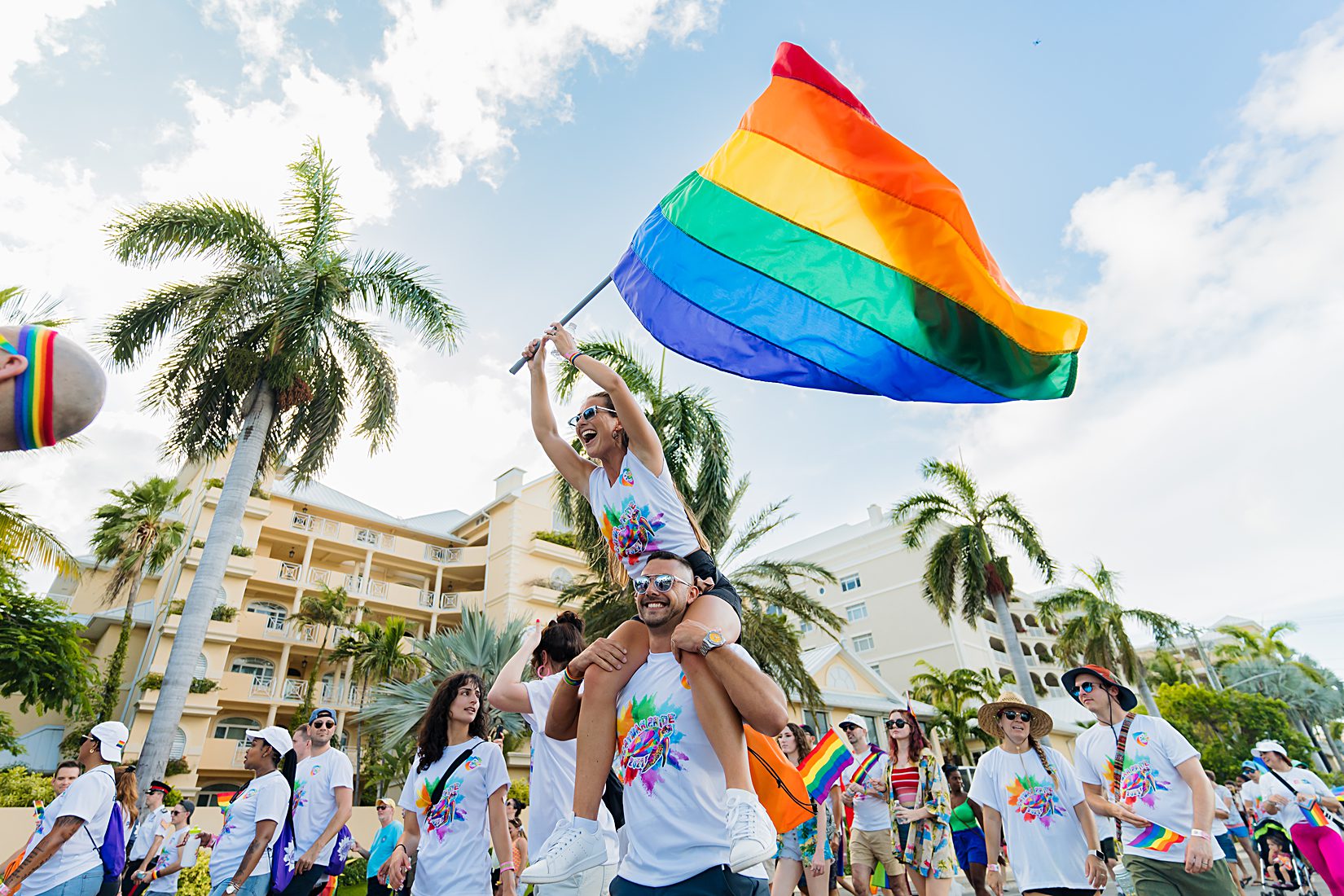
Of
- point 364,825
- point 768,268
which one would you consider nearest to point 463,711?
point 768,268

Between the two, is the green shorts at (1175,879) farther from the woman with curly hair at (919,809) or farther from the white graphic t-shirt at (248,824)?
the white graphic t-shirt at (248,824)

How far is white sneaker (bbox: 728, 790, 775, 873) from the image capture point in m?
2.45

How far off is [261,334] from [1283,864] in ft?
67.9

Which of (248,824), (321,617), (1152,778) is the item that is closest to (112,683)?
(321,617)

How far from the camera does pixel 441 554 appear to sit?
4116 centimetres

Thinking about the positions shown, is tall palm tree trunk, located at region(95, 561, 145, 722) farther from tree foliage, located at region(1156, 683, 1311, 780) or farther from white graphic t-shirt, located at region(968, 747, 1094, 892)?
tree foliage, located at region(1156, 683, 1311, 780)

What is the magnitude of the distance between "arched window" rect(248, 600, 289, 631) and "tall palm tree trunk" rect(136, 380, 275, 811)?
794 inches

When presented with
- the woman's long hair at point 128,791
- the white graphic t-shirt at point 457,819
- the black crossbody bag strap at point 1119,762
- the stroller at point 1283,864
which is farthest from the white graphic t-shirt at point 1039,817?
the woman's long hair at point 128,791

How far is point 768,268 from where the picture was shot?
5.44m

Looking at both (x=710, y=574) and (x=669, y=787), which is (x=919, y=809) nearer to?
(x=710, y=574)

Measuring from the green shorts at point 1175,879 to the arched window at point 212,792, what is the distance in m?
33.6

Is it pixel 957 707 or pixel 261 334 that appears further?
pixel 957 707

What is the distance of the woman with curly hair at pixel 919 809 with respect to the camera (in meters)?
7.89

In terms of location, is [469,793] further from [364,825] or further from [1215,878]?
[364,825]
